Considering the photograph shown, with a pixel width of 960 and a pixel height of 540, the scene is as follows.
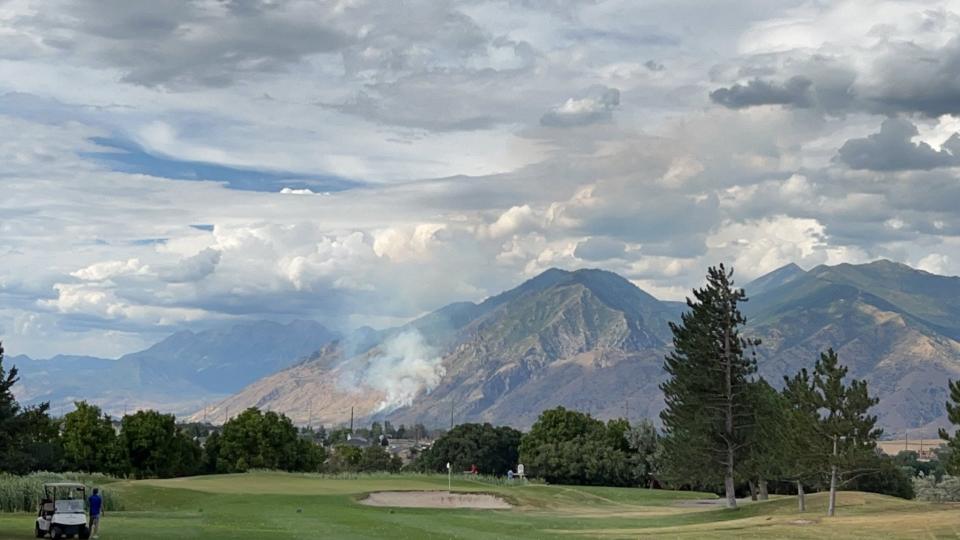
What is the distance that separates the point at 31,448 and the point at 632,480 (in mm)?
64158

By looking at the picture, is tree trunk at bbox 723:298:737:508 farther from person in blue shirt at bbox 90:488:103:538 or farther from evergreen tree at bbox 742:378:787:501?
person in blue shirt at bbox 90:488:103:538

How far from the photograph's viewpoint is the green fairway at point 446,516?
2103 inches

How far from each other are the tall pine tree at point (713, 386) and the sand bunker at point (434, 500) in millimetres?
15834

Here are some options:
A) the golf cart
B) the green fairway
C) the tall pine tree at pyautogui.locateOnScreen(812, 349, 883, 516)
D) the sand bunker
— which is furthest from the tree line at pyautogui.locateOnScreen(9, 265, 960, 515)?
the sand bunker

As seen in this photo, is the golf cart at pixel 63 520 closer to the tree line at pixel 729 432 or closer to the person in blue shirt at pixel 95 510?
the person in blue shirt at pixel 95 510

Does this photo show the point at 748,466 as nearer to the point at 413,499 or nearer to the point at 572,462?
the point at 413,499

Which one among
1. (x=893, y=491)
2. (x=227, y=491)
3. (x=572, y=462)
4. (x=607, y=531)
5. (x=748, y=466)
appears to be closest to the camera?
(x=607, y=531)

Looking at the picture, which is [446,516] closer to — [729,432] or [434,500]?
[434,500]

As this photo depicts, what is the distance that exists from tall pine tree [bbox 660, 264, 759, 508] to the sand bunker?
15834 mm

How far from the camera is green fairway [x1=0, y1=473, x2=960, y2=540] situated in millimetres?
53406

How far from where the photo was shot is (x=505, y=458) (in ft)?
512

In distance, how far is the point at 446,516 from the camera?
69.1 metres

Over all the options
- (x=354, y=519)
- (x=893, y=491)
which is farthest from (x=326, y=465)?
(x=354, y=519)

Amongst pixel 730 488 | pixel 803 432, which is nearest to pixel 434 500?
pixel 730 488
